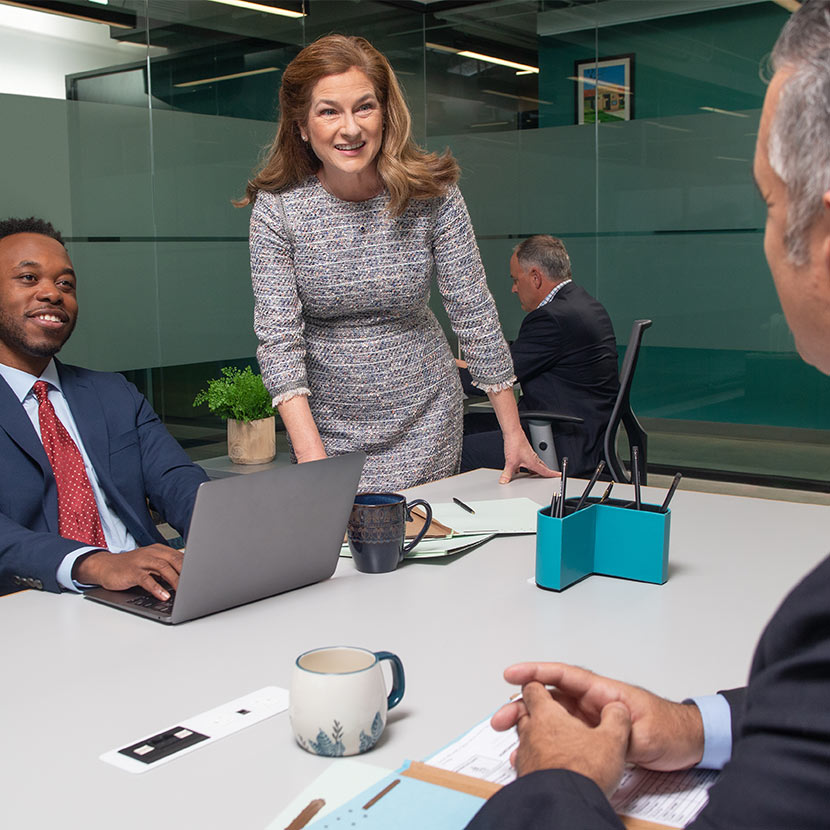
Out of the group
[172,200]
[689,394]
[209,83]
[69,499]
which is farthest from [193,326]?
[69,499]

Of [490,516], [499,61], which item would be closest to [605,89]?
[499,61]

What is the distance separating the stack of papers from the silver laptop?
0.22 metres

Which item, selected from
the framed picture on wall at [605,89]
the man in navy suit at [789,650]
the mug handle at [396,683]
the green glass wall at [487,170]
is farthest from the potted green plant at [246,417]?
the man in navy suit at [789,650]

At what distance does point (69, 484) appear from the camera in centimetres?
215

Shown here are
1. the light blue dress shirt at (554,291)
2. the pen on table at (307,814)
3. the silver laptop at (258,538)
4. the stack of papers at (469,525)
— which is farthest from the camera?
the light blue dress shirt at (554,291)

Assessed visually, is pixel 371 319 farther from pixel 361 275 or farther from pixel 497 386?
pixel 497 386

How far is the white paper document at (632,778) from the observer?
0.97 metres

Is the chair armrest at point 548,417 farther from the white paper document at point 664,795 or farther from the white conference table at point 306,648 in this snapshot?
the white paper document at point 664,795

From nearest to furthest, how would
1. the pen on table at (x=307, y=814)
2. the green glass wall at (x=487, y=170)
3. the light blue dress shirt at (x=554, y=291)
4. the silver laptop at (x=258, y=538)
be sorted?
the pen on table at (x=307, y=814) → the silver laptop at (x=258, y=538) → the light blue dress shirt at (x=554, y=291) → the green glass wall at (x=487, y=170)

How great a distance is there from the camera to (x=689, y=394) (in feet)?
20.4

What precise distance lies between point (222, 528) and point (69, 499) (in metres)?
0.80

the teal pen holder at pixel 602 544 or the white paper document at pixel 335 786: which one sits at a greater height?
the teal pen holder at pixel 602 544

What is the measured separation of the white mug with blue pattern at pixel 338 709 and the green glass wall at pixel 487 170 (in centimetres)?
419

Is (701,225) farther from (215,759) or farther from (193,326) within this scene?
(215,759)
